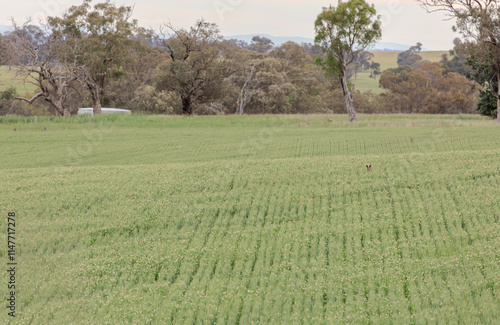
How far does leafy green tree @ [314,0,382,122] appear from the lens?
4694 cm

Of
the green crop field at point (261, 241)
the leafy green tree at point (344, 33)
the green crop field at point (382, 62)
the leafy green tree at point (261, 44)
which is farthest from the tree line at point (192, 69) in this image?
the green crop field at point (382, 62)

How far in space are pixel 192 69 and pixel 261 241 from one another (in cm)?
3998

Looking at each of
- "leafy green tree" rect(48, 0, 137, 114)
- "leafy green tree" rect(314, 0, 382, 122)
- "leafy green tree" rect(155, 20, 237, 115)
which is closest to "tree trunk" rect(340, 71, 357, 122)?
"leafy green tree" rect(314, 0, 382, 122)

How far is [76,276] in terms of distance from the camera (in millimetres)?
13969

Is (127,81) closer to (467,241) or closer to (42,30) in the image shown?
(42,30)

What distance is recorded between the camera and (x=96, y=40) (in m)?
53.4

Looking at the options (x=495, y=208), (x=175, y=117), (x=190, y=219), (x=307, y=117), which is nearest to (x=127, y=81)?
(x=175, y=117)

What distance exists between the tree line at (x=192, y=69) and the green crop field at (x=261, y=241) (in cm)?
2711

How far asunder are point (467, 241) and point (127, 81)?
6003 cm

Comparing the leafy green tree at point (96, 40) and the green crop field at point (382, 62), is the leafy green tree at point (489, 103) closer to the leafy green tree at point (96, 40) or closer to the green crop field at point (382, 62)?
the leafy green tree at point (96, 40)

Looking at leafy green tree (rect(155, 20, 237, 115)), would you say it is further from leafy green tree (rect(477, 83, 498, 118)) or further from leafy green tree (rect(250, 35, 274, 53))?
leafy green tree (rect(250, 35, 274, 53))

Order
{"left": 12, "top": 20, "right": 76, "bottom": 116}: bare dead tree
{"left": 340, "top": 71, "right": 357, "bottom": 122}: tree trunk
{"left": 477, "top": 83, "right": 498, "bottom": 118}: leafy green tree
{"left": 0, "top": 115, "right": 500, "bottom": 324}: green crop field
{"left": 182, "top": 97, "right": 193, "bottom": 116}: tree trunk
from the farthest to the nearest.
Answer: {"left": 182, "top": 97, "right": 193, "bottom": 116}: tree trunk, {"left": 477, "top": 83, "right": 498, "bottom": 118}: leafy green tree, {"left": 340, "top": 71, "right": 357, "bottom": 122}: tree trunk, {"left": 12, "top": 20, "right": 76, "bottom": 116}: bare dead tree, {"left": 0, "top": 115, "right": 500, "bottom": 324}: green crop field

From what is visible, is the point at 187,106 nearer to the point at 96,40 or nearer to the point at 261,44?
the point at 96,40

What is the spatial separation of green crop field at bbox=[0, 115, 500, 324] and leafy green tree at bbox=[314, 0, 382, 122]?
26935 mm
